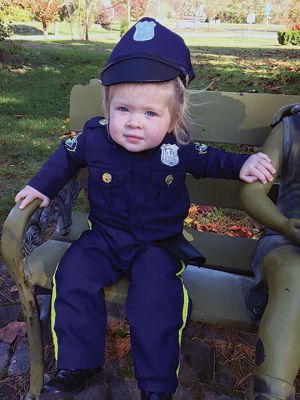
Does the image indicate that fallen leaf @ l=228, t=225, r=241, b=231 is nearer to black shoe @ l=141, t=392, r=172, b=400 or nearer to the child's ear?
the child's ear

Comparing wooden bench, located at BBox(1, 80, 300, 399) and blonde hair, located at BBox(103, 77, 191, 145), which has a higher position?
blonde hair, located at BBox(103, 77, 191, 145)

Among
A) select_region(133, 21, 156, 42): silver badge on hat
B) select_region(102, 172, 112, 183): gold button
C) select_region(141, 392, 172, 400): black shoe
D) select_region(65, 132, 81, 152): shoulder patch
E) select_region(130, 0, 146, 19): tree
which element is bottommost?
select_region(141, 392, 172, 400): black shoe

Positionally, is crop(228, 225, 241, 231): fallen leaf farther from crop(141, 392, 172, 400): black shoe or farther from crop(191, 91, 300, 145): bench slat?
crop(141, 392, 172, 400): black shoe

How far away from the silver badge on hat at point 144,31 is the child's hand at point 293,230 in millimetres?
863

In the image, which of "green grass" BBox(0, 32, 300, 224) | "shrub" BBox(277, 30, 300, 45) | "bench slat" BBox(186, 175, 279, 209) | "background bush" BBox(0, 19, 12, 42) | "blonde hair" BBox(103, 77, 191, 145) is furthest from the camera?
"shrub" BBox(277, 30, 300, 45)

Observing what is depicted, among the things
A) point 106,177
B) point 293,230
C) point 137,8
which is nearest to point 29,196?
point 106,177

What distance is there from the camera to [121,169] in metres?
1.99

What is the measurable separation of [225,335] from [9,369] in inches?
42.4

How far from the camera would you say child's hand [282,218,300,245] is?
1.64 metres

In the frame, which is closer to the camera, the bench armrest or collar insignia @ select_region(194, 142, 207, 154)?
the bench armrest

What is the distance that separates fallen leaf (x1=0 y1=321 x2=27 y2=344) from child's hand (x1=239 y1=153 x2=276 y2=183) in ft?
4.49

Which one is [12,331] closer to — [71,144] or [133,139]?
[71,144]

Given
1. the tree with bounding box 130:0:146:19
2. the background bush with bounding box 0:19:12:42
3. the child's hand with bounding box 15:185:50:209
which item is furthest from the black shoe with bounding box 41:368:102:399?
the tree with bounding box 130:0:146:19

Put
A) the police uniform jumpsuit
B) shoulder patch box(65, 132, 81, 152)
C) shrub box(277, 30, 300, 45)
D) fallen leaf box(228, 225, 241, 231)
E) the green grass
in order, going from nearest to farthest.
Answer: the police uniform jumpsuit, shoulder patch box(65, 132, 81, 152), fallen leaf box(228, 225, 241, 231), the green grass, shrub box(277, 30, 300, 45)
